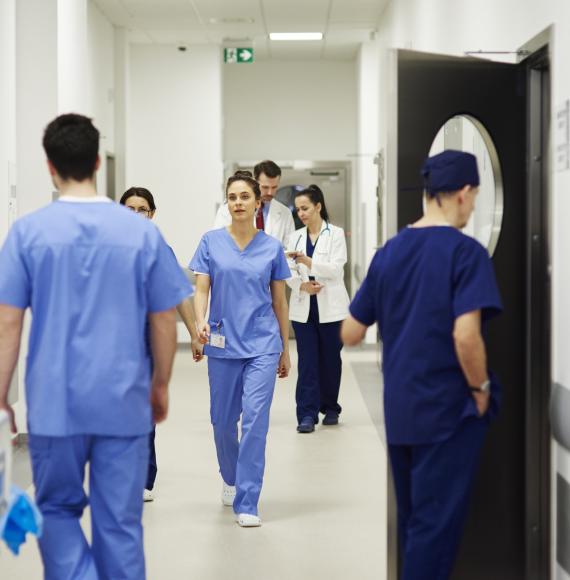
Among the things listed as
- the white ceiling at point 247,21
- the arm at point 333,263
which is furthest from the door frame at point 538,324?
the white ceiling at point 247,21

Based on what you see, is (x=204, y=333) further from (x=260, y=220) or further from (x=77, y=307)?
(x=260, y=220)

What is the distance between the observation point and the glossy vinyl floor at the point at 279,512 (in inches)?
140

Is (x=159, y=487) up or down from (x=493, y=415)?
down

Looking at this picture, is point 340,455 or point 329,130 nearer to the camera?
point 340,455

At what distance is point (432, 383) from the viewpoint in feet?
8.28

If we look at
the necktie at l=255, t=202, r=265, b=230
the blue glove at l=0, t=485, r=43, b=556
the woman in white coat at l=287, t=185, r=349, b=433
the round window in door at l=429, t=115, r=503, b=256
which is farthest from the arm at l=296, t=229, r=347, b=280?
the blue glove at l=0, t=485, r=43, b=556

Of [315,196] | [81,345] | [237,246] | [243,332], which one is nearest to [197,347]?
[243,332]

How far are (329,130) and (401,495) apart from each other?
9.08 metres

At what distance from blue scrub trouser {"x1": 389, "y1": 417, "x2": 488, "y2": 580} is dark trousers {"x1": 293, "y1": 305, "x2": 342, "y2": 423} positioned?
3472mm

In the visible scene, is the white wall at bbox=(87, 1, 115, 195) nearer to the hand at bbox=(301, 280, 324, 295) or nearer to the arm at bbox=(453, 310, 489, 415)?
the hand at bbox=(301, 280, 324, 295)

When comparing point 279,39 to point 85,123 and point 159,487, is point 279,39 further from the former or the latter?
point 85,123

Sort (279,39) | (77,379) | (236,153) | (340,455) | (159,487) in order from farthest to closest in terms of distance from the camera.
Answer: (236,153) < (279,39) < (340,455) < (159,487) < (77,379)

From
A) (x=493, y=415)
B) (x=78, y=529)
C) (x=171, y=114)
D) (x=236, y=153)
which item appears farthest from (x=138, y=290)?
(x=236, y=153)

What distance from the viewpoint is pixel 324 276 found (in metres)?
6.11
